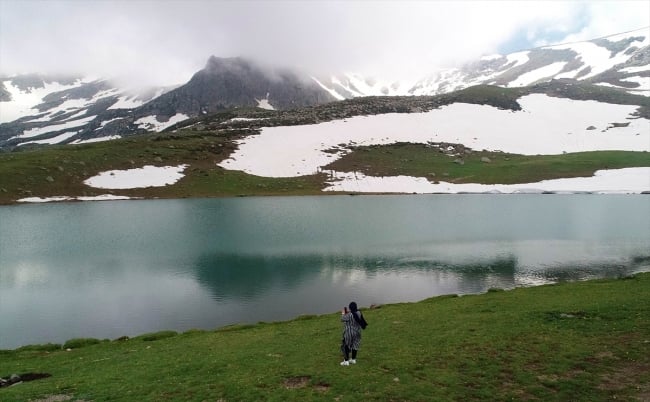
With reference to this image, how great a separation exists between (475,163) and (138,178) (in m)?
107

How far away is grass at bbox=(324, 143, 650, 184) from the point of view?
130 meters

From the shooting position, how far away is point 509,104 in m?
198

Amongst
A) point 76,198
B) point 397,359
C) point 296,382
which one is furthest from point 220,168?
point 296,382

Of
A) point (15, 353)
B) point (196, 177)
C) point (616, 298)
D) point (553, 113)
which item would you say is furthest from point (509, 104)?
point (15, 353)

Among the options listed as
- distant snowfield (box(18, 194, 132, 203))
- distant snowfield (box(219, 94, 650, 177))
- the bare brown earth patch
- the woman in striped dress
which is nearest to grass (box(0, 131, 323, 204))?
distant snowfield (box(18, 194, 132, 203))

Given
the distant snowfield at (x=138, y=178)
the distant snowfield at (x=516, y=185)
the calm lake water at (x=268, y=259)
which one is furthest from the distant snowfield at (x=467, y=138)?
the calm lake water at (x=268, y=259)

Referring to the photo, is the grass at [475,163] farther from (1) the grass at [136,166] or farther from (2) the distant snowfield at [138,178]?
(2) the distant snowfield at [138,178]

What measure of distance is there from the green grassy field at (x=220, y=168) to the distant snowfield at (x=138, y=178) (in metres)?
2.57

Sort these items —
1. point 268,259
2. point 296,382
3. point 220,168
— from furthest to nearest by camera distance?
1. point 220,168
2. point 268,259
3. point 296,382

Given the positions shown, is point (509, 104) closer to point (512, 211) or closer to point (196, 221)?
point (512, 211)

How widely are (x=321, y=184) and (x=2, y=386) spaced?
367 ft

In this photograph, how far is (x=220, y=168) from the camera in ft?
455

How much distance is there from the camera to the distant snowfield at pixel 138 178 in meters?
121

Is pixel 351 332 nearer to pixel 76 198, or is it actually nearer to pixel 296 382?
pixel 296 382
